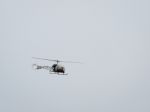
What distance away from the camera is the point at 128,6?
21312 mm

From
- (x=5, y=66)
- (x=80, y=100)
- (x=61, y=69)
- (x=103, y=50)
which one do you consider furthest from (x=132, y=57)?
(x=5, y=66)

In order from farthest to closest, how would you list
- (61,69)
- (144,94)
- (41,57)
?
1. (144,94)
2. (41,57)
3. (61,69)

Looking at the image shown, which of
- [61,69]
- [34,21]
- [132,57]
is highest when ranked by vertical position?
[34,21]

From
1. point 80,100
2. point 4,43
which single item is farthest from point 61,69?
point 4,43

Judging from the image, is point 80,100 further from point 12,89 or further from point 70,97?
point 12,89

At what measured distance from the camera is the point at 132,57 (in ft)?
67.7

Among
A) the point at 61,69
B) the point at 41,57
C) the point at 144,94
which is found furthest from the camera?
the point at 144,94

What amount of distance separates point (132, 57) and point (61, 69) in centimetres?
591

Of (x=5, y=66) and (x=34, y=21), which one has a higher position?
(x=34, y=21)

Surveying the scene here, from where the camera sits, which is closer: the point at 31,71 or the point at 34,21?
the point at 31,71

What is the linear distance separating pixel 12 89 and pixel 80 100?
176 inches

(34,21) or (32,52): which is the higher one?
(34,21)

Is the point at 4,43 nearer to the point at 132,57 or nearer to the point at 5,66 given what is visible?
the point at 5,66

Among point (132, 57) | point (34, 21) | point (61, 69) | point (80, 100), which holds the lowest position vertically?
point (80, 100)
